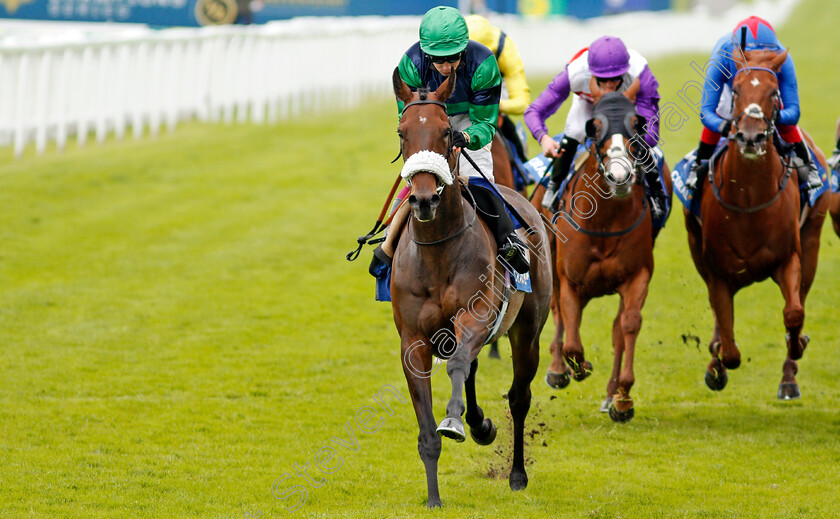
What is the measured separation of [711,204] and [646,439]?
5.17ft

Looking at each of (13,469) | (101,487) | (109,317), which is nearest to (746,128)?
(101,487)

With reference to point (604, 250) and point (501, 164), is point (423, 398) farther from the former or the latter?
point (501, 164)

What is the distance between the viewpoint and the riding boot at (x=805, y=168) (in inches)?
293

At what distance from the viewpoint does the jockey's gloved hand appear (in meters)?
5.17

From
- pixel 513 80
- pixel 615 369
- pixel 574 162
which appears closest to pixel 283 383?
pixel 615 369

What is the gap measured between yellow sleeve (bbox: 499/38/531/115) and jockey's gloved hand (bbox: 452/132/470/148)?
10.4ft

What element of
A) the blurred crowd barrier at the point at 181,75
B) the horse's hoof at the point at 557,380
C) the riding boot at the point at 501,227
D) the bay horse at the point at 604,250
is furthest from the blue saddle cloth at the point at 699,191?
the blurred crowd barrier at the point at 181,75

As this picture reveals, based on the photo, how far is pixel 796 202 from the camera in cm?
724

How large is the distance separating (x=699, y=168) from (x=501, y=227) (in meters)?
2.42

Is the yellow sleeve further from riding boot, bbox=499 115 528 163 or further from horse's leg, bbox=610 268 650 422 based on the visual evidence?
horse's leg, bbox=610 268 650 422

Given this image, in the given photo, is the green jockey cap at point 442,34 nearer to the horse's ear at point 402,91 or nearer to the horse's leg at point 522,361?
the horse's ear at point 402,91

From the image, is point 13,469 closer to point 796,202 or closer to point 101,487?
point 101,487

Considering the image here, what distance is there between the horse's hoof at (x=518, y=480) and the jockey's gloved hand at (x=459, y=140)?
1855 mm

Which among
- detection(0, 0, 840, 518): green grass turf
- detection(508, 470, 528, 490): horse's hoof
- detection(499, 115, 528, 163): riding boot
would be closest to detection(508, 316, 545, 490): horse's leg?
detection(508, 470, 528, 490): horse's hoof
